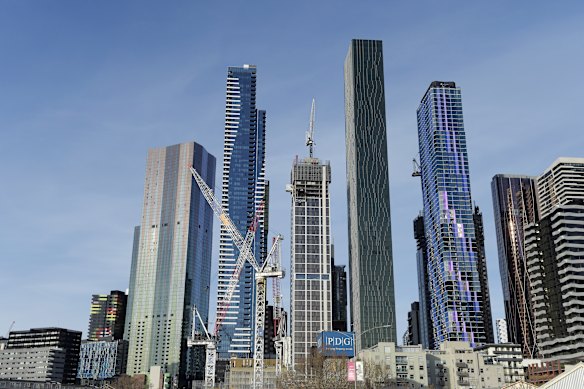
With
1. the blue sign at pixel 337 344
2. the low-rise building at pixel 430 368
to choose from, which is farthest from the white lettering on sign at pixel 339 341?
the low-rise building at pixel 430 368

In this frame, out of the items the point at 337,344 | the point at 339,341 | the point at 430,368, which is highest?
the point at 339,341

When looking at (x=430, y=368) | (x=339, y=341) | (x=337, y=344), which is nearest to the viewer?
(x=337, y=344)

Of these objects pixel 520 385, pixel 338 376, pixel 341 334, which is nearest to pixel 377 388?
pixel 338 376

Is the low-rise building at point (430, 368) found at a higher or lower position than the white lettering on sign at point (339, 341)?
lower

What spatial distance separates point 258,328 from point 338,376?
249 feet

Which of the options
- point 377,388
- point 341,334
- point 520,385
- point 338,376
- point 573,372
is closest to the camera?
point 573,372

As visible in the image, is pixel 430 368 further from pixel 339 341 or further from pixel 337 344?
pixel 337 344

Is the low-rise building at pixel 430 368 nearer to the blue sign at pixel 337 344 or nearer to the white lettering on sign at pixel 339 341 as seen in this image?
the blue sign at pixel 337 344

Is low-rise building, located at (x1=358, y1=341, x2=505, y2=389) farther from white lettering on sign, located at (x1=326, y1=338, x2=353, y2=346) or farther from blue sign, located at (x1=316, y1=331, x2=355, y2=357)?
white lettering on sign, located at (x1=326, y1=338, x2=353, y2=346)

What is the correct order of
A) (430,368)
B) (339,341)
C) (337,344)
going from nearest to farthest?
(337,344), (339,341), (430,368)

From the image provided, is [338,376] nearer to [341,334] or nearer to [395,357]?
[341,334]

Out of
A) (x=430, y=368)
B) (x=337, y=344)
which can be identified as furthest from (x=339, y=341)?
(x=430, y=368)

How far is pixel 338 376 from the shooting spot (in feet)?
408

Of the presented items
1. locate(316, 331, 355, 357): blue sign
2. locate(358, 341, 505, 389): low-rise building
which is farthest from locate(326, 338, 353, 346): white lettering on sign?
locate(358, 341, 505, 389): low-rise building
